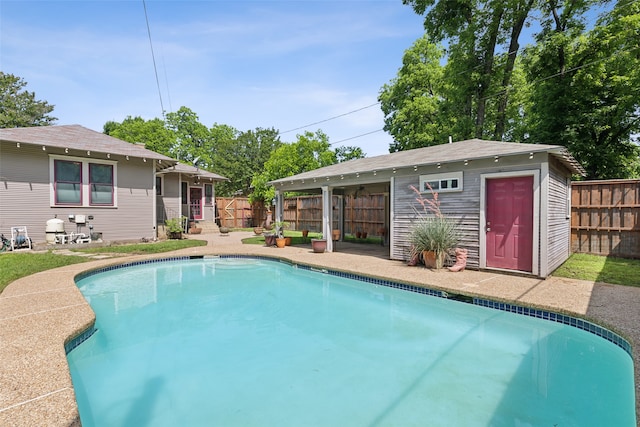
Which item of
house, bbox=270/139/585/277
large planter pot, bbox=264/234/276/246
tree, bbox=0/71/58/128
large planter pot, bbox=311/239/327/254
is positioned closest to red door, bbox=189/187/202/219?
large planter pot, bbox=264/234/276/246

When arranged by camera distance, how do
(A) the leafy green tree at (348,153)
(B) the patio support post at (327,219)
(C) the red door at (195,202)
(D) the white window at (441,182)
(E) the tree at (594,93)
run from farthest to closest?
(A) the leafy green tree at (348,153), (C) the red door at (195,202), (B) the patio support post at (327,219), (E) the tree at (594,93), (D) the white window at (441,182)

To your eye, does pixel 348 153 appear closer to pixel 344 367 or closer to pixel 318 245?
pixel 318 245

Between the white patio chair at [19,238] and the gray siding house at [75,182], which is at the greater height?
the gray siding house at [75,182]

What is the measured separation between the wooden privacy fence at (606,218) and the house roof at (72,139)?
14338mm

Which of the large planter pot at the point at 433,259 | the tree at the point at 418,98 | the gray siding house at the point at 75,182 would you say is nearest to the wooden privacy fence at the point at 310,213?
the large planter pot at the point at 433,259

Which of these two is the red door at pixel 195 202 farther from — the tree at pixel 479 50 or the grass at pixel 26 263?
the tree at pixel 479 50

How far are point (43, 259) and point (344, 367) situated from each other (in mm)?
8872

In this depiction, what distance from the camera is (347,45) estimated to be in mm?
13250

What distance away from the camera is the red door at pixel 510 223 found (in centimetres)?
661

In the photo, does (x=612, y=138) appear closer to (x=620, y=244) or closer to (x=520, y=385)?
(x=620, y=244)

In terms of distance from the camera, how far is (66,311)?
424 cm

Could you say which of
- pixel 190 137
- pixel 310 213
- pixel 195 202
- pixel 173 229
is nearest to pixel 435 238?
pixel 173 229

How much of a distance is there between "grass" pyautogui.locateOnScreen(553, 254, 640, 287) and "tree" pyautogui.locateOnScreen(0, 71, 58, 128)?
37787mm

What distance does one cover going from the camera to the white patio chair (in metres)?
9.66
